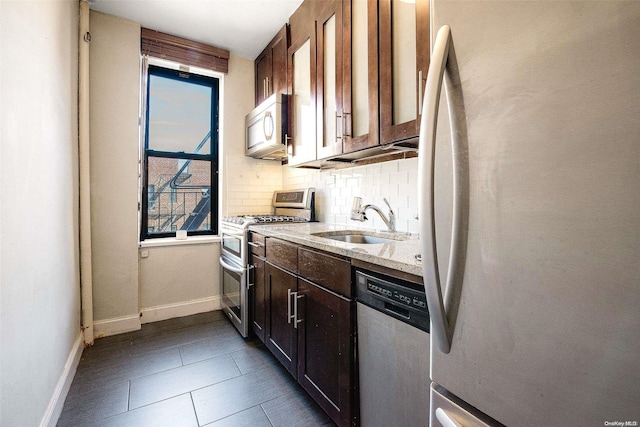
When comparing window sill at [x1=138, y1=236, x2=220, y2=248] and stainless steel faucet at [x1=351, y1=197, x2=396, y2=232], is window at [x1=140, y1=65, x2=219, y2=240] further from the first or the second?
stainless steel faucet at [x1=351, y1=197, x2=396, y2=232]

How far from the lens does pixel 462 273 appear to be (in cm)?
63

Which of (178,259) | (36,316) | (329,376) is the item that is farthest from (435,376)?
(178,259)

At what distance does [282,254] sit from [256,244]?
0.47 meters

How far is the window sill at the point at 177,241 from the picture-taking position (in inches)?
104

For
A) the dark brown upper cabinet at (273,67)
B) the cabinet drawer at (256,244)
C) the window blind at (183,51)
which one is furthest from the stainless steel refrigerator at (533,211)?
the window blind at (183,51)

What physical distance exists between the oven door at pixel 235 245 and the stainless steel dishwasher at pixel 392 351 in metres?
1.36

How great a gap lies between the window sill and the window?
0.33 feet

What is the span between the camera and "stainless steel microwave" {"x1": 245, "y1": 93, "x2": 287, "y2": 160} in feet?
7.83

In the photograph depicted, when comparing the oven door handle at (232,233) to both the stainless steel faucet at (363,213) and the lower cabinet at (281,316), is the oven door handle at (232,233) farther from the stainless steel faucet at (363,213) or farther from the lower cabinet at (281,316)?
the stainless steel faucet at (363,213)

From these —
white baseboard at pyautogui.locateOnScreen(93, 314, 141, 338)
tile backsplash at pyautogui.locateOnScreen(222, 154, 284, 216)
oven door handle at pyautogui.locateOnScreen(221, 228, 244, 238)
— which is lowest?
white baseboard at pyautogui.locateOnScreen(93, 314, 141, 338)

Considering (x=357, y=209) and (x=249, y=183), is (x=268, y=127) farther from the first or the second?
(x=357, y=209)

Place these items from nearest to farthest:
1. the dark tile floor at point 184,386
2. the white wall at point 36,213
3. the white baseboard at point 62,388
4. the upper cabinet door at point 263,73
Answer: the white wall at point 36,213 < the white baseboard at point 62,388 < the dark tile floor at point 184,386 < the upper cabinet door at point 263,73

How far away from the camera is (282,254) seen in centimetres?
177

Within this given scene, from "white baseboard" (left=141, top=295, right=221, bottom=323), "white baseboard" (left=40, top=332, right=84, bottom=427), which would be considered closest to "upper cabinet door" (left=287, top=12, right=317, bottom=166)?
"white baseboard" (left=141, top=295, right=221, bottom=323)
